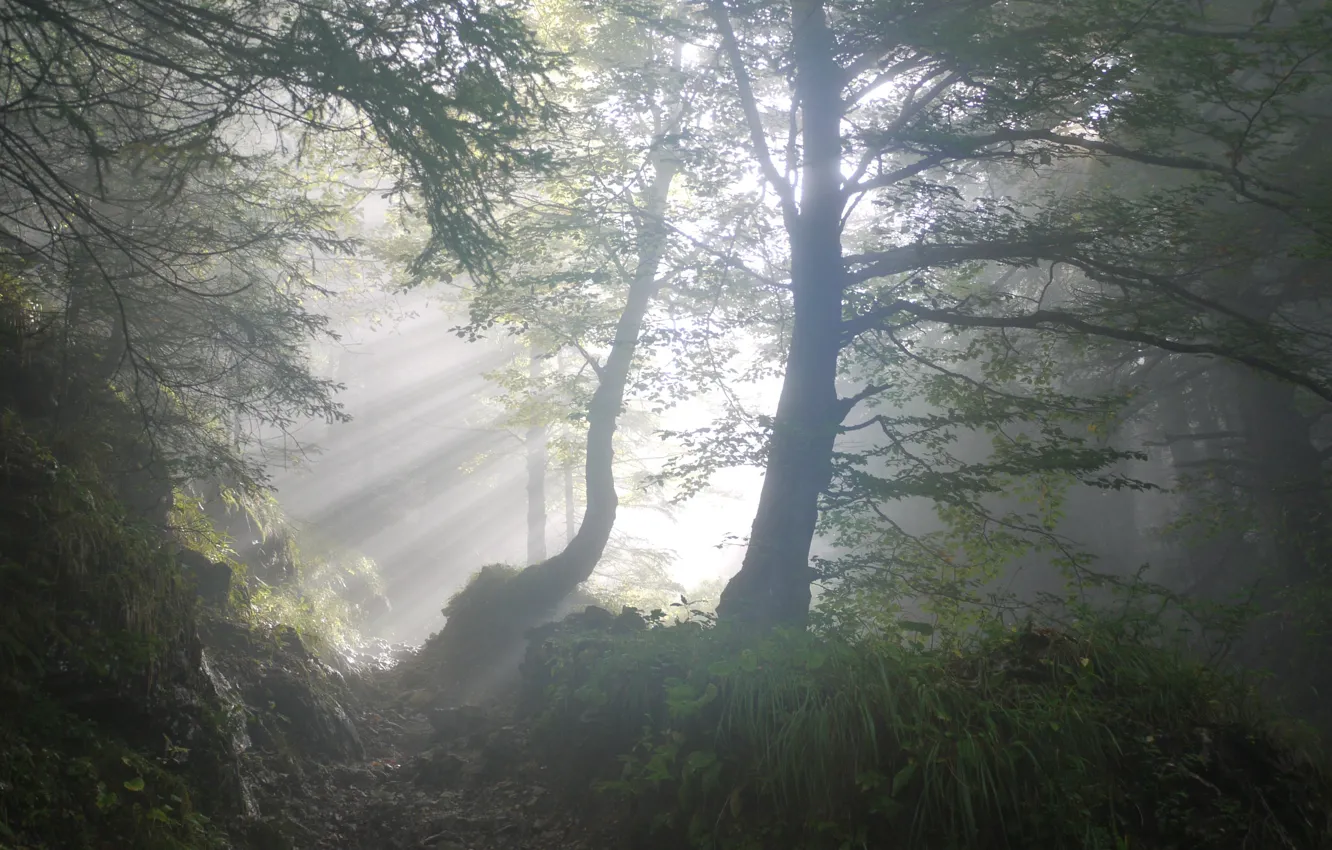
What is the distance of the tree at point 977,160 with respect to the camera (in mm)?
6477

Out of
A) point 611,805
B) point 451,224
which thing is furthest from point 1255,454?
point 451,224

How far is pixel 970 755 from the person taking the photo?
160 inches

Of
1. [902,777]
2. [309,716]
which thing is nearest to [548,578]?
[309,716]

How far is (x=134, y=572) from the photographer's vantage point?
5281mm

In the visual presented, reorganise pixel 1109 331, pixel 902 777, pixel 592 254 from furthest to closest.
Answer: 1. pixel 592 254
2. pixel 1109 331
3. pixel 902 777

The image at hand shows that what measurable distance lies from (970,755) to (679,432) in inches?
193

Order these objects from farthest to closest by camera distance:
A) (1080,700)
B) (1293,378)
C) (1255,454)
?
1. (1255,454)
2. (1293,378)
3. (1080,700)

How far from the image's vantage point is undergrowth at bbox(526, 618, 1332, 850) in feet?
13.1

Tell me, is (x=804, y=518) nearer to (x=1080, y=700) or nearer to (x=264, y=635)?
(x=1080, y=700)

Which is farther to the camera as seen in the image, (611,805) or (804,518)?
(804,518)

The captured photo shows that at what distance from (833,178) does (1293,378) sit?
4.45 m

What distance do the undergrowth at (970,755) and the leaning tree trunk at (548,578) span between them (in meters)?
6.30

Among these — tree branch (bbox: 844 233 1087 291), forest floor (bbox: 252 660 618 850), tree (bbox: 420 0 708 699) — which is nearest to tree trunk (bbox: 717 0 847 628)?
tree branch (bbox: 844 233 1087 291)

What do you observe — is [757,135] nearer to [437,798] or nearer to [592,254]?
[592,254]
